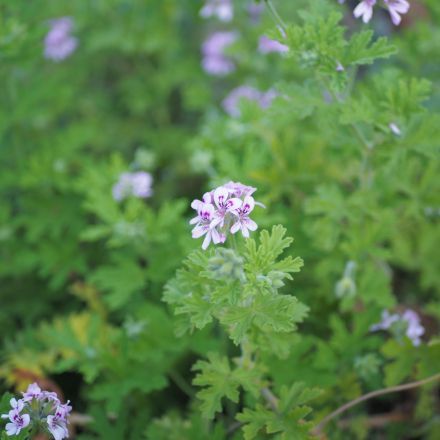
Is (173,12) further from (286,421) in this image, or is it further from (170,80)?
(286,421)

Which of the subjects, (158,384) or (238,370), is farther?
(158,384)

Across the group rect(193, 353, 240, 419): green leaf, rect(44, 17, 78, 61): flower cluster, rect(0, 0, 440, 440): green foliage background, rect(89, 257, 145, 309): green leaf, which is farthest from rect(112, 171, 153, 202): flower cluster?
rect(44, 17, 78, 61): flower cluster

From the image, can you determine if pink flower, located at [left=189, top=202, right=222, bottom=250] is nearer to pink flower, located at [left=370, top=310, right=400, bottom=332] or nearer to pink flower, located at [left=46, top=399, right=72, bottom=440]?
pink flower, located at [left=46, top=399, right=72, bottom=440]

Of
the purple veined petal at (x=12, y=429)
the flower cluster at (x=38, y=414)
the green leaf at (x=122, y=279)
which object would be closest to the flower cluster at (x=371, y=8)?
the green leaf at (x=122, y=279)

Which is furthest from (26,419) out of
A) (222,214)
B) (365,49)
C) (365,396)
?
(365,49)

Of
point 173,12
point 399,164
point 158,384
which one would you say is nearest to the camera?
point 158,384

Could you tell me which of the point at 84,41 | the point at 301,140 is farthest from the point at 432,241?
the point at 84,41
